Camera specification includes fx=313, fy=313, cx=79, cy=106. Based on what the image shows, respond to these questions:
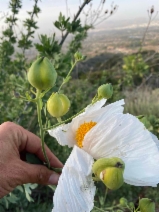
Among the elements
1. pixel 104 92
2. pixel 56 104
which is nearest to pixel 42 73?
pixel 56 104

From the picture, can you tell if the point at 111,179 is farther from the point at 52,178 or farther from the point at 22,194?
the point at 22,194

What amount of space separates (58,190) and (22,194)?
1.52m

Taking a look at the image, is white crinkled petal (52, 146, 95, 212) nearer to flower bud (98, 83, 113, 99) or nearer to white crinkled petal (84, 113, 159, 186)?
white crinkled petal (84, 113, 159, 186)

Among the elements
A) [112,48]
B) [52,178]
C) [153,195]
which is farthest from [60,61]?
[112,48]

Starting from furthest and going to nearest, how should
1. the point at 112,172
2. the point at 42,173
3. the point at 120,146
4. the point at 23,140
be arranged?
1. the point at 23,140
2. the point at 42,173
3. the point at 120,146
4. the point at 112,172

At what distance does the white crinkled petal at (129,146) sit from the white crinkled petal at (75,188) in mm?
49

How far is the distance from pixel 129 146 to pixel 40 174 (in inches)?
11.8

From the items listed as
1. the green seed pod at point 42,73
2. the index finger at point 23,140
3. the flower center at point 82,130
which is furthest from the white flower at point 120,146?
the index finger at point 23,140

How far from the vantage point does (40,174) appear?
0.88 metres

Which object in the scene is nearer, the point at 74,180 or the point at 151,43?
the point at 74,180

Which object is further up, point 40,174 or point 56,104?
point 56,104

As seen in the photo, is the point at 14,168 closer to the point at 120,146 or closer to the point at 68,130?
the point at 68,130

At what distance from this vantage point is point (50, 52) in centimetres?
156

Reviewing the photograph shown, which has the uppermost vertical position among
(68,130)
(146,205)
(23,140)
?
(68,130)
